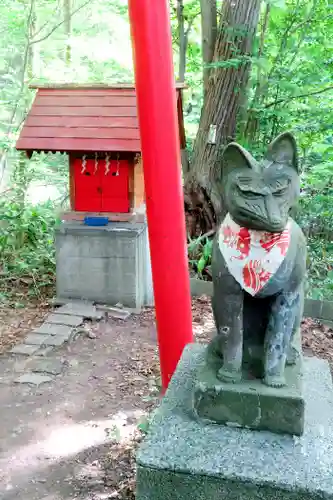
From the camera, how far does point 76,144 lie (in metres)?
5.32

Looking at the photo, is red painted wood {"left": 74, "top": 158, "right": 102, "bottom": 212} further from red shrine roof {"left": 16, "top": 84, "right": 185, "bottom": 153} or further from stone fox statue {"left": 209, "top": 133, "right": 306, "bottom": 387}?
stone fox statue {"left": 209, "top": 133, "right": 306, "bottom": 387}

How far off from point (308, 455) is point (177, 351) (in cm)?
135

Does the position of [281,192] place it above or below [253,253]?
above

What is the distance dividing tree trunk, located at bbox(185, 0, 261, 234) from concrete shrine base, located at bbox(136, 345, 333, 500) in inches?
162

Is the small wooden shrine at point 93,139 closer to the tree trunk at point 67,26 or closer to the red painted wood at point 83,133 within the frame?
the red painted wood at point 83,133

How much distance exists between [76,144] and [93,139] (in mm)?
195

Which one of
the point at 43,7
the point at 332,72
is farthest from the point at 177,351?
the point at 43,7

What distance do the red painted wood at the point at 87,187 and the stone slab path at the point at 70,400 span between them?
3.95 feet

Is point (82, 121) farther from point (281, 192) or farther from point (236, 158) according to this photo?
point (281, 192)

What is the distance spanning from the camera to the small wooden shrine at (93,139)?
5324 millimetres

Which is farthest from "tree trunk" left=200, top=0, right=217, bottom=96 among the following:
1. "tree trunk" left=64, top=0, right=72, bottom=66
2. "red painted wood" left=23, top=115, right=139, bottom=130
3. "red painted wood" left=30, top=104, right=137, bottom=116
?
"tree trunk" left=64, top=0, right=72, bottom=66

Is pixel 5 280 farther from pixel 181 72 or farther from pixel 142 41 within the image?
pixel 142 41

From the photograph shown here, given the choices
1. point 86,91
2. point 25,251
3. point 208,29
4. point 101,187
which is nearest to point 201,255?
point 101,187

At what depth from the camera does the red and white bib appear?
6.20 feet
